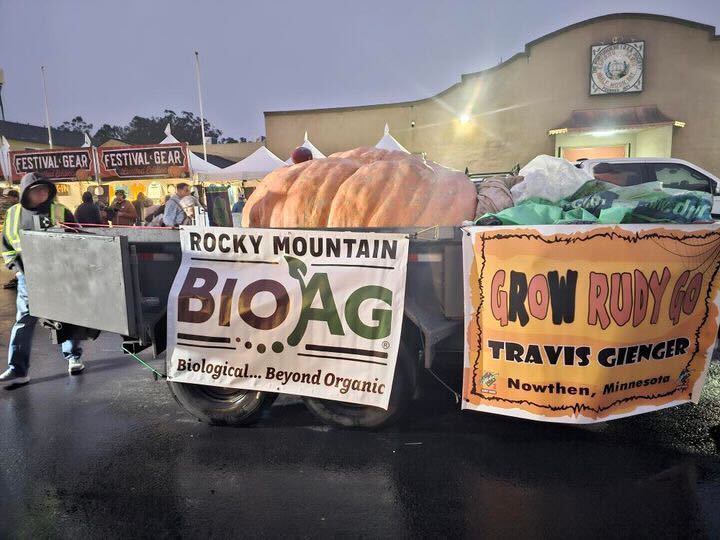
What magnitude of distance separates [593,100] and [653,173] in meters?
11.2

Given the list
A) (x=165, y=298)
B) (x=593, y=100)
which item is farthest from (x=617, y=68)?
(x=165, y=298)

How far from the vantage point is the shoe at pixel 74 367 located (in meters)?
5.08

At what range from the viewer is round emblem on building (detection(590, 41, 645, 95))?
55.3 ft

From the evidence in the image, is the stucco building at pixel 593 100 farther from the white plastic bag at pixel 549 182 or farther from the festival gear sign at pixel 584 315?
the festival gear sign at pixel 584 315

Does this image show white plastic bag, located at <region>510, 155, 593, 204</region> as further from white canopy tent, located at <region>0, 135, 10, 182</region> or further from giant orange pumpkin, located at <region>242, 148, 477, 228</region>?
white canopy tent, located at <region>0, 135, 10, 182</region>

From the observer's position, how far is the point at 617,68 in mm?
17078

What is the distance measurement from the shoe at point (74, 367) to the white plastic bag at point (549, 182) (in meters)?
4.88

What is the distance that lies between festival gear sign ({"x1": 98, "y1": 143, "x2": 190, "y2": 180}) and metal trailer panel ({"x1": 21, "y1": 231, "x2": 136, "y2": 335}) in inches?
554

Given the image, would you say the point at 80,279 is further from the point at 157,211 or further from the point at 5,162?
the point at 5,162

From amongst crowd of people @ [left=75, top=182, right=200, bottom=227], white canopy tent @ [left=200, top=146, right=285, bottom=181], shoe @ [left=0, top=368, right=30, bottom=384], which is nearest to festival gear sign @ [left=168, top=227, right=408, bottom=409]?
shoe @ [left=0, top=368, right=30, bottom=384]

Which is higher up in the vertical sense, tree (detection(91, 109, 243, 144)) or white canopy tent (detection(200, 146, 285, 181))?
tree (detection(91, 109, 243, 144))

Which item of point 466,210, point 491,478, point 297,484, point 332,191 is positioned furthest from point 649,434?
point 332,191

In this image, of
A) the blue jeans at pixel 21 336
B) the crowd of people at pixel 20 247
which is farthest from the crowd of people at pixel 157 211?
the blue jeans at pixel 21 336

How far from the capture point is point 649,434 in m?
3.36
